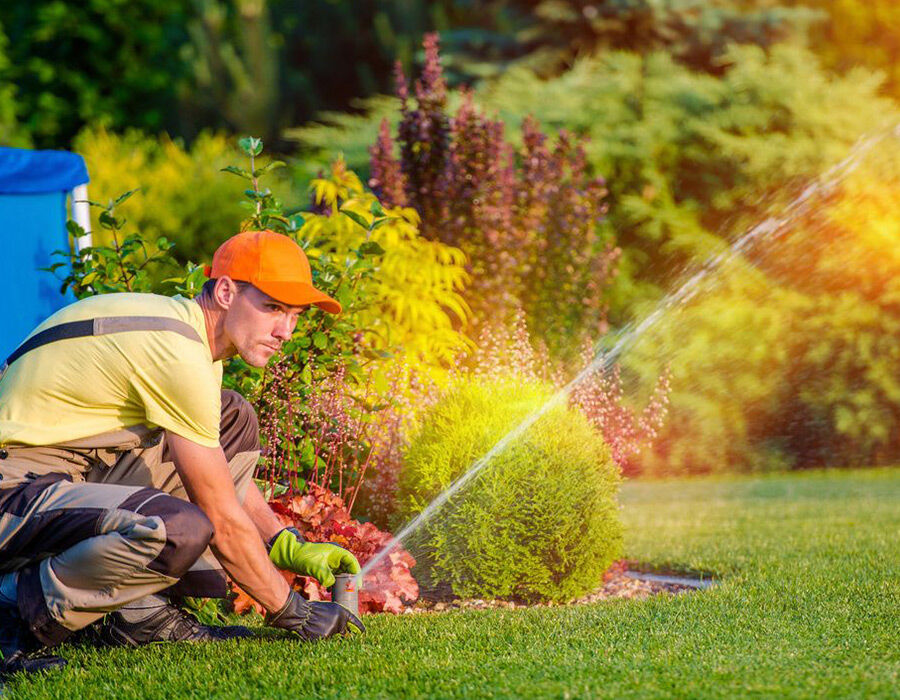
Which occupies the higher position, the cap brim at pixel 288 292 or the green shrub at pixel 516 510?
the cap brim at pixel 288 292

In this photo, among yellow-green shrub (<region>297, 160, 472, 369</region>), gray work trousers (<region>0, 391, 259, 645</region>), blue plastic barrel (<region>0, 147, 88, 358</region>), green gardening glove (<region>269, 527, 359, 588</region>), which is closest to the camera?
gray work trousers (<region>0, 391, 259, 645</region>)

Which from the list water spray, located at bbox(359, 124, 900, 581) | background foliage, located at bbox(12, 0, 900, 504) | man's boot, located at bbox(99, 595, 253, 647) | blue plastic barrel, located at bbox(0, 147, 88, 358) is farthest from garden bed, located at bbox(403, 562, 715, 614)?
water spray, located at bbox(359, 124, 900, 581)

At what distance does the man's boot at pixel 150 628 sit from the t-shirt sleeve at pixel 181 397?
850 millimetres

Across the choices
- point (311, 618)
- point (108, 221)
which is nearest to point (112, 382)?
point (311, 618)

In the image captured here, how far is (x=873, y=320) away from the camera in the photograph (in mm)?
11312

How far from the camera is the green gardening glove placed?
4.12 metres

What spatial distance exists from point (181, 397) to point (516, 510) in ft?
5.52

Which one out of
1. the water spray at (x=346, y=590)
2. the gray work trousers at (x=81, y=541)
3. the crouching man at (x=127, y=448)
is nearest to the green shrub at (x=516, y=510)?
the water spray at (x=346, y=590)

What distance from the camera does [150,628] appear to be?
4.28 m

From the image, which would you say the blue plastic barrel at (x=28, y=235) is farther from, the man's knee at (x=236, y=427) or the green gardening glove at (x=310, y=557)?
the green gardening glove at (x=310, y=557)

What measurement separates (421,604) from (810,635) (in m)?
1.59

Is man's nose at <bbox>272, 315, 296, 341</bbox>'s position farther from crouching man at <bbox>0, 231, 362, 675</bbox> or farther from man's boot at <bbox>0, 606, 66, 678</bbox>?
man's boot at <bbox>0, 606, 66, 678</bbox>

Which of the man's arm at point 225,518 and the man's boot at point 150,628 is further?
the man's boot at point 150,628

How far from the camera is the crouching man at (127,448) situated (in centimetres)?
368
